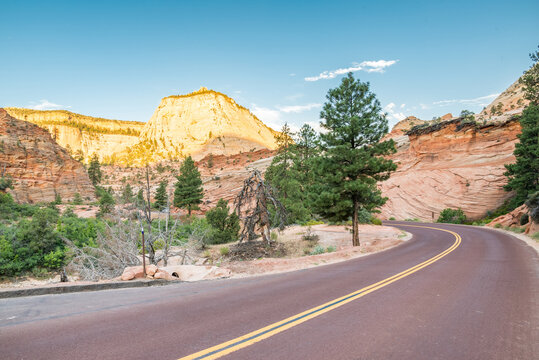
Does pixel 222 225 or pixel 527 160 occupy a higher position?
pixel 527 160

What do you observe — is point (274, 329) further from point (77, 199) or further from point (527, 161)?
point (77, 199)

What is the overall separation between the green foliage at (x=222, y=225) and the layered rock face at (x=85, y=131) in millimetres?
137682

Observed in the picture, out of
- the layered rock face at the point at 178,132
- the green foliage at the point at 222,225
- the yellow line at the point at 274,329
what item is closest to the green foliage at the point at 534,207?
the yellow line at the point at 274,329

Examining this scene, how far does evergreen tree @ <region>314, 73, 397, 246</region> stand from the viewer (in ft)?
53.6

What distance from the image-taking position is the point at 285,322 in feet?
13.4

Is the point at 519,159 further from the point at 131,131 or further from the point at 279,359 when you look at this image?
the point at 131,131

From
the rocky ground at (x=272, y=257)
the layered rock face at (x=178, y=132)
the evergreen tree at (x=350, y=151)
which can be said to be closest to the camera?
the rocky ground at (x=272, y=257)

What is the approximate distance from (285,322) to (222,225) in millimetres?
20686

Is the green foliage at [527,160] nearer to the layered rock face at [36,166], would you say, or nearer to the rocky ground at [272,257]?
the rocky ground at [272,257]

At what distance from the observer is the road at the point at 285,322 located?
3.23 m

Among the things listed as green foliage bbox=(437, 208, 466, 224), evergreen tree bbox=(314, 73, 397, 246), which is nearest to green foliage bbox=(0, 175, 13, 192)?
evergreen tree bbox=(314, 73, 397, 246)

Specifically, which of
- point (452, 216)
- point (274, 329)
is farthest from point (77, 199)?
point (452, 216)

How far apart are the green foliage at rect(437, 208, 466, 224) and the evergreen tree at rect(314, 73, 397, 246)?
26.8 metres

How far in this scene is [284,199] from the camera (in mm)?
30484
